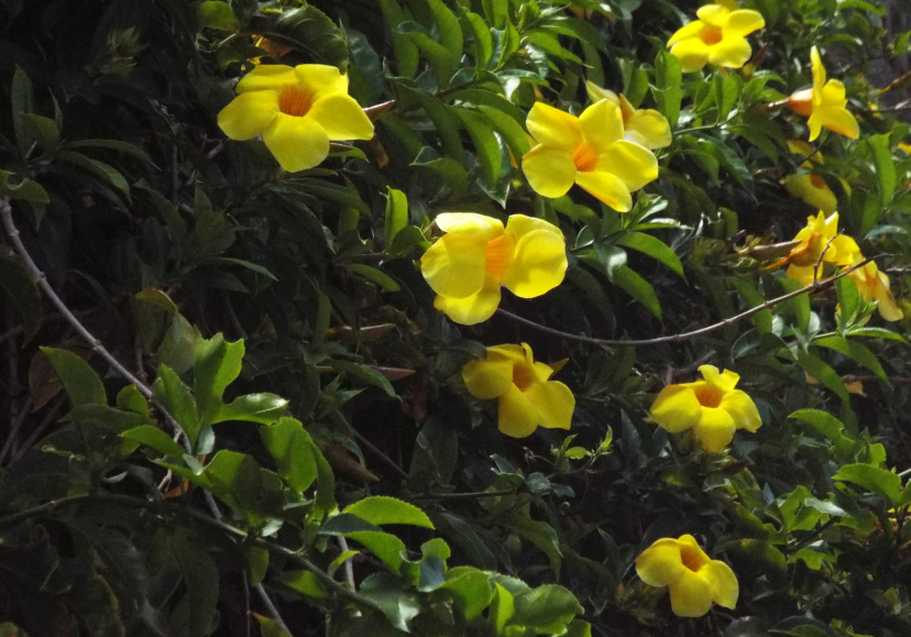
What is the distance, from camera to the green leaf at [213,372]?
3.39 ft

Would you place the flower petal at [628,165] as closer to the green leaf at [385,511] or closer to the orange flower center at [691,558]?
the orange flower center at [691,558]

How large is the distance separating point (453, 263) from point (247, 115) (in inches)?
11.1

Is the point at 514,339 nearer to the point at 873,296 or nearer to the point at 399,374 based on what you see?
the point at 399,374

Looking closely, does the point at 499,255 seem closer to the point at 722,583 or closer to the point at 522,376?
the point at 522,376

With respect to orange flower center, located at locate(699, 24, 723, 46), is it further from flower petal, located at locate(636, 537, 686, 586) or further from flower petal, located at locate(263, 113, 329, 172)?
flower petal, located at locate(263, 113, 329, 172)

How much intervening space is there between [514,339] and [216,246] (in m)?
0.67

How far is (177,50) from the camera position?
4.81ft

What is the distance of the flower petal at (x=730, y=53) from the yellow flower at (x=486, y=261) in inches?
38.0

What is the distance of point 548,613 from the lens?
42.3 inches

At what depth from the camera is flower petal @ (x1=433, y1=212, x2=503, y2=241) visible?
1.35m

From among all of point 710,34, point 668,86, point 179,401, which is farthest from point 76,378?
point 710,34

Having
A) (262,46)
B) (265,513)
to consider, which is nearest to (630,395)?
(262,46)

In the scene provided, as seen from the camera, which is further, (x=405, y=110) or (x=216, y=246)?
(x=405, y=110)

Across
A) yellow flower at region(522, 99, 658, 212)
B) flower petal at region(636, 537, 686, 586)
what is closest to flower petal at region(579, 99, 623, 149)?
yellow flower at region(522, 99, 658, 212)
